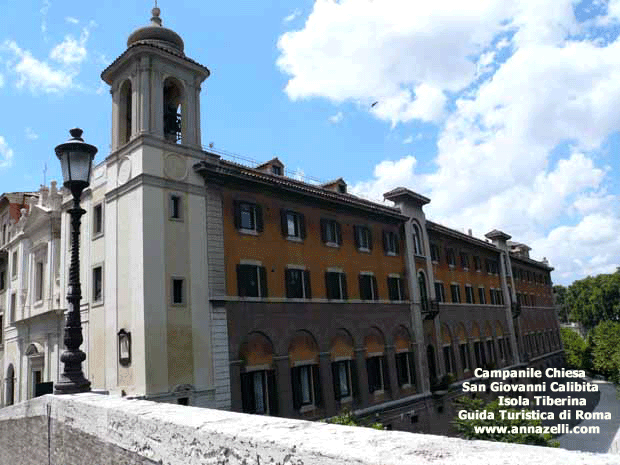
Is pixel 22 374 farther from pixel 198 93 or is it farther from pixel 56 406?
pixel 56 406

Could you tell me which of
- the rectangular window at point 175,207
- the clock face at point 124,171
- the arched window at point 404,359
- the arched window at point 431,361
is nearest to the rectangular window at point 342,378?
the arched window at point 404,359

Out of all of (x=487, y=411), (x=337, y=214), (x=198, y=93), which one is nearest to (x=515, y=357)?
(x=337, y=214)

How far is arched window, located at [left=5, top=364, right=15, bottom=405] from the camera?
29297 millimetres

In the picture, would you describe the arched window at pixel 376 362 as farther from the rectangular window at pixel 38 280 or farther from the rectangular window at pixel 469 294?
the rectangular window at pixel 38 280

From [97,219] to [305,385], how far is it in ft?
40.1

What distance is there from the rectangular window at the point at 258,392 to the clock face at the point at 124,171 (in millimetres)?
9394

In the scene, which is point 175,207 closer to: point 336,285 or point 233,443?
point 336,285

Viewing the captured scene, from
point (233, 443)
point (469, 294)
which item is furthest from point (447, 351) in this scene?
point (233, 443)

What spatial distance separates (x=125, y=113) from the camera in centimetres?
2203

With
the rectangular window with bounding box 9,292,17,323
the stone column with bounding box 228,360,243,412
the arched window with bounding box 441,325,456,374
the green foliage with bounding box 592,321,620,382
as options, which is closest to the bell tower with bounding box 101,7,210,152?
the stone column with bounding box 228,360,243,412

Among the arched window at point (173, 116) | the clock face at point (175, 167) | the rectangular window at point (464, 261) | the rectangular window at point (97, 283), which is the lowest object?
the rectangular window at point (97, 283)

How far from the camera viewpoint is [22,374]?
89.1 feet

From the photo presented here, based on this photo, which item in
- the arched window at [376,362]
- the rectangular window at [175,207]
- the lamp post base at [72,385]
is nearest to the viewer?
the lamp post base at [72,385]

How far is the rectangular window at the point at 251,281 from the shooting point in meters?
20.9
